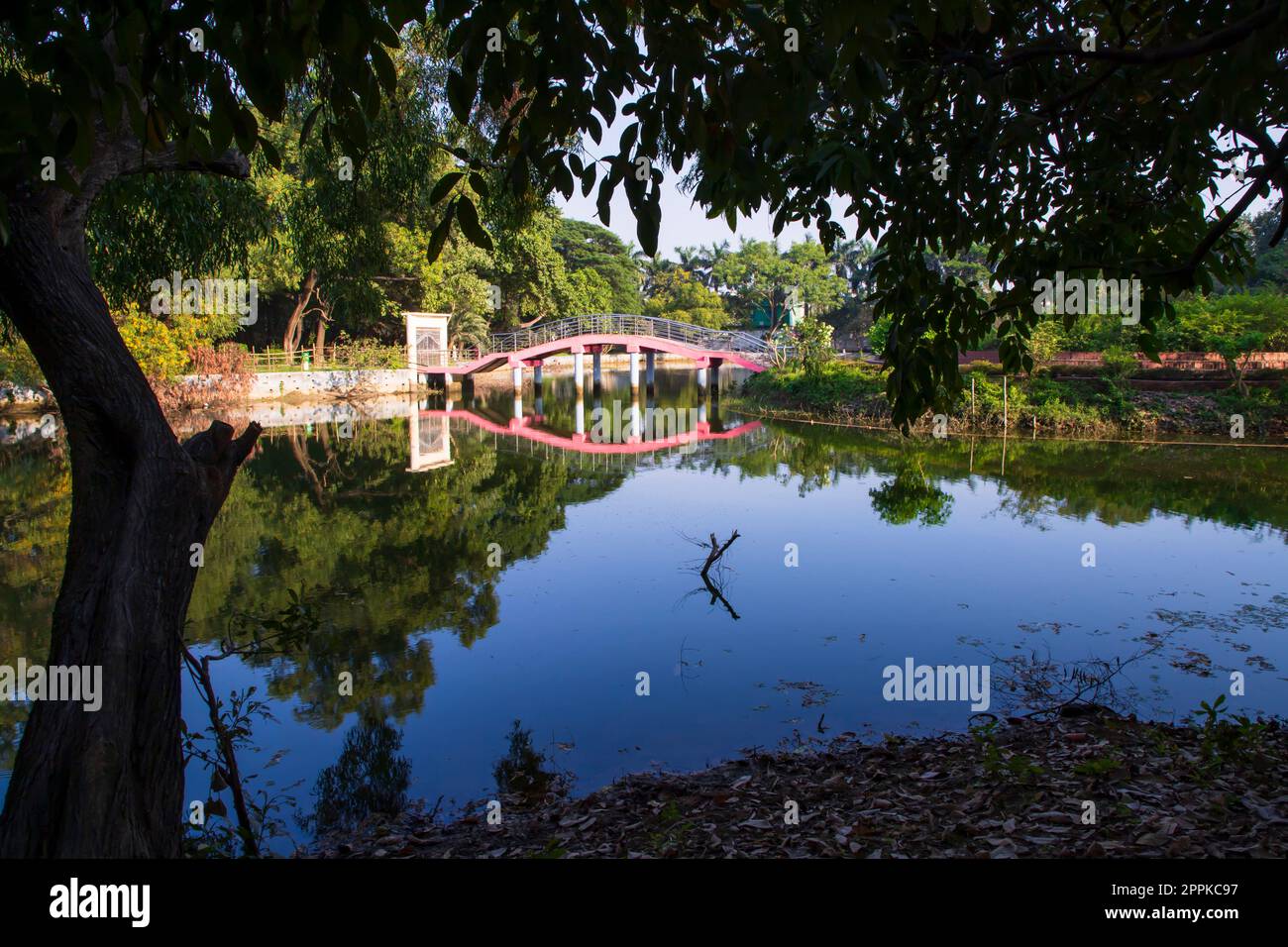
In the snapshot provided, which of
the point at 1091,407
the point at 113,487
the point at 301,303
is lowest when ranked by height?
the point at 113,487

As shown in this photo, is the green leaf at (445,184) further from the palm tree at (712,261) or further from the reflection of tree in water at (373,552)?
the palm tree at (712,261)

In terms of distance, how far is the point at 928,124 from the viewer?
14.1ft

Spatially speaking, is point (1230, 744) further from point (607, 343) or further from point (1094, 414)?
point (607, 343)

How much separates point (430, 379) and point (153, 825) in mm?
30144

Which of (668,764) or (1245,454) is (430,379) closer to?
(1245,454)

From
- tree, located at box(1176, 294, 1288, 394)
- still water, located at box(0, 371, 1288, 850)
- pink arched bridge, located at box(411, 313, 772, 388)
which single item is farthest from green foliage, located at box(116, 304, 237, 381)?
tree, located at box(1176, 294, 1288, 394)

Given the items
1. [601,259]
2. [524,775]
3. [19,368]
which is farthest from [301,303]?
[524,775]

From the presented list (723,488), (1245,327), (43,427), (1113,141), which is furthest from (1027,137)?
(43,427)

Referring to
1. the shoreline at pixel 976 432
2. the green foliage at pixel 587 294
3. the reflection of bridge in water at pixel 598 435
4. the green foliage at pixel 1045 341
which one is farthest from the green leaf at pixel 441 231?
the green foliage at pixel 587 294

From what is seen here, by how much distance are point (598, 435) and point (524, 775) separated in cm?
1644

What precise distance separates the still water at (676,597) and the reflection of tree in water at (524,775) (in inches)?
3.2

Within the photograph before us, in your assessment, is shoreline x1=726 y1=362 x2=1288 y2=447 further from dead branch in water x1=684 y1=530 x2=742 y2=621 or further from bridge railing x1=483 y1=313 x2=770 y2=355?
dead branch in water x1=684 y1=530 x2=742 y2=621

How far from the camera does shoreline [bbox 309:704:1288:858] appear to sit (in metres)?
3.20

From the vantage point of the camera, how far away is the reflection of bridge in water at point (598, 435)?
1795 centimetres
